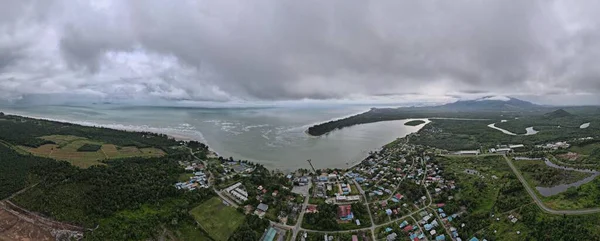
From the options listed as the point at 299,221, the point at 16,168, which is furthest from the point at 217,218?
the point at 16,168

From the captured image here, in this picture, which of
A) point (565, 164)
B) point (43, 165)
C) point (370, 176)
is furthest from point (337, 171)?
point (43, 165)

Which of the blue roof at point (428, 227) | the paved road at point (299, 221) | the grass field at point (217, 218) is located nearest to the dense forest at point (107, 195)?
the grass field at point (217, 218)

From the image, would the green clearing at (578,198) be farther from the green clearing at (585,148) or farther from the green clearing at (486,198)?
the green clearing at (585,148)

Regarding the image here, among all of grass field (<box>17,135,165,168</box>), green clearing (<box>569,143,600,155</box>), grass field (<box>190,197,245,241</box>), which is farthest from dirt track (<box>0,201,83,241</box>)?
green clearing (<box>569,143,600,155</box>)

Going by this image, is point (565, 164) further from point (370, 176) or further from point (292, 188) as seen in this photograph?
point (292, 188)

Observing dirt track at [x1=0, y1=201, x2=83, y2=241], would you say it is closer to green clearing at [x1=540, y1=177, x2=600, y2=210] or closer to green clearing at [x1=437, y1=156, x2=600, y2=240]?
green clearing at [x1=437, y1=156, x2=600, y2=240]

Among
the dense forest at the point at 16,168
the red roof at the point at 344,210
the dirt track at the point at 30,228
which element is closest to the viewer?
the dirt track at the point at 30,228

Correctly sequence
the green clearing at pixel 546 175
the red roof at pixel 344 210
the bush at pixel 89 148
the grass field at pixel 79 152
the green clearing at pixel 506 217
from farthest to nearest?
1. the bush at pixel 89 148
2. the grass field at pixel 79 152
3. the green clearing at pixel 546 175
4. the red roof at pixel 344 210
5. the green clearing at pixel 506 217

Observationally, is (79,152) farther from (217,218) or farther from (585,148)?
(585,148)
